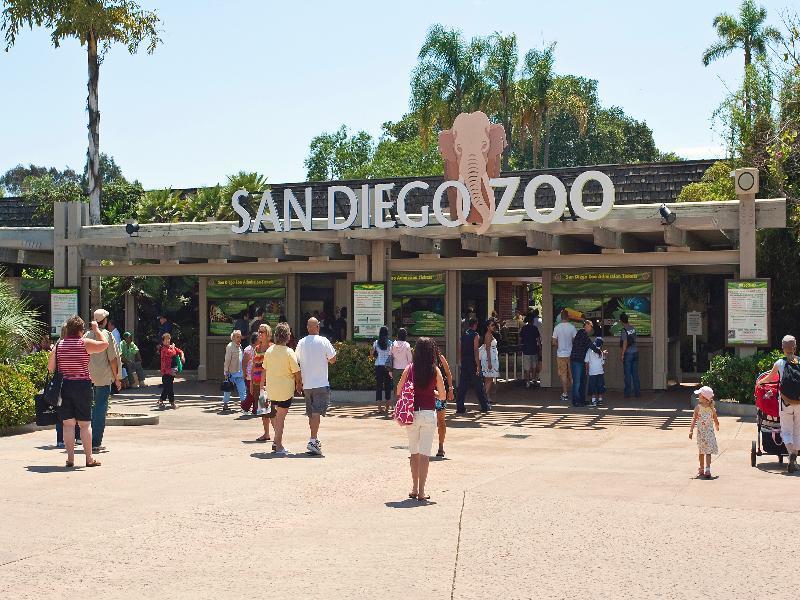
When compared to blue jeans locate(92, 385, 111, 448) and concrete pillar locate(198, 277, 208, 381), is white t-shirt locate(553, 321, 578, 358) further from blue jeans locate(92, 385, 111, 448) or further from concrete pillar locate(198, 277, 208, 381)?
concrete pillar locate(198, 277, 208, 381)

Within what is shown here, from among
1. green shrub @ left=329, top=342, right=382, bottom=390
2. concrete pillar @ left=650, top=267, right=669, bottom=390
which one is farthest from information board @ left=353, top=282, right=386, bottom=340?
concrete pillar @ left=650, top=267, right=669, bottom=390

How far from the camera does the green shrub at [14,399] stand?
15305mm

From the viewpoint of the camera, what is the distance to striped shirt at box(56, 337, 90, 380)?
40.2 ft

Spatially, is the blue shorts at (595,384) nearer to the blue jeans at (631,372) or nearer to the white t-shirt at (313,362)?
the blue jeans at (631,372)

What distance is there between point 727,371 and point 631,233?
4136 millimetres

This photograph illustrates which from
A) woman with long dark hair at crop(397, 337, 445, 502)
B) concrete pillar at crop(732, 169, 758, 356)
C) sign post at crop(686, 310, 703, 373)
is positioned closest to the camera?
woman with long dark hair at crop(397, 337, 445, 502)

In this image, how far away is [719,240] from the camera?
22.2 m

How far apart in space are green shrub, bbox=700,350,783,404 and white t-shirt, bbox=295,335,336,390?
7.70 meters

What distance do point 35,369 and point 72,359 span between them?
5148 mm

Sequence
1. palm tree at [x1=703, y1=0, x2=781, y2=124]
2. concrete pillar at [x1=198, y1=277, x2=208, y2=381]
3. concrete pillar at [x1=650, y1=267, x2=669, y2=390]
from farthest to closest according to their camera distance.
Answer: palm tree at [x1=703, y1=0, x2=781, y2=124], concrete pillar at [x1=198, y1=277, x2=208, y2=381], concrete pillar at [x1=650, y1=267, x2=669, y2=390]

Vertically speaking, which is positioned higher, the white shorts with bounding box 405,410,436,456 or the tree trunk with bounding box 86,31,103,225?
the tree trunk with bounding box 86,31,103,225

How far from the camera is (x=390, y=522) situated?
357 inches

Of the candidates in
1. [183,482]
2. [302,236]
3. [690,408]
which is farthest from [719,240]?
[183,482]

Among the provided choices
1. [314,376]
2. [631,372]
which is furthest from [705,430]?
[631,372]
